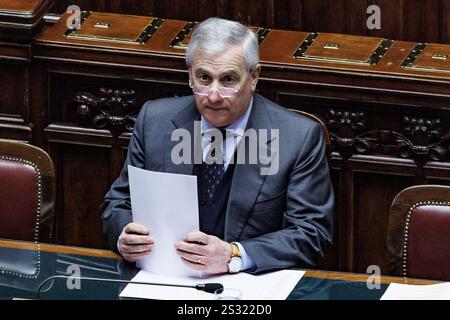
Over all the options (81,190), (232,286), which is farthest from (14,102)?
(232,286)

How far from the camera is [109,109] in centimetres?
602

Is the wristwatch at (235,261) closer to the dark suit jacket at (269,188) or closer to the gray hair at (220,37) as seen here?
the dark suit jacket at (269,188)

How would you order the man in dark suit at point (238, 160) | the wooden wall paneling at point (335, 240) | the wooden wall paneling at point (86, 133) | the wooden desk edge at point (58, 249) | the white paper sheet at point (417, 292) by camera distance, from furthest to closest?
the wooden wall paneling at point (86, 133) → the wooden wall paneling at point (335, 240) → the man in dark suit at point (238, 160) → the wooden desk edge at point (58, 249) → the white paper sheet at point (417, 292)

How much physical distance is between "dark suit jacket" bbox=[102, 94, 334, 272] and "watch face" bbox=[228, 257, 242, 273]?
79 millimetres

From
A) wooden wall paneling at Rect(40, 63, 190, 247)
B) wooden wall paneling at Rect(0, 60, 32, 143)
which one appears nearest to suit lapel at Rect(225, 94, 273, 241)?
wooden wall paneling at Rect(40, 63, 190, 247)

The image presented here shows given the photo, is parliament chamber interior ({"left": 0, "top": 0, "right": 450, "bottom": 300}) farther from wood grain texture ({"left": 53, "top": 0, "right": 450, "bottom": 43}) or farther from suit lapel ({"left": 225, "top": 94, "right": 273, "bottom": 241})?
suit lapel ({"left": 225, "top": 94, "right": 273, "bottom": 241})

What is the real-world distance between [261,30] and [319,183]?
63.0 inches

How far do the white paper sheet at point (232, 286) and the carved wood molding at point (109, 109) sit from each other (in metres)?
1.71

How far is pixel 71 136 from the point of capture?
6.05 m

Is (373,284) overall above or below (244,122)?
below

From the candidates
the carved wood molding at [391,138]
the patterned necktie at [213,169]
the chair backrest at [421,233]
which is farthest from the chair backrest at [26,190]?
the carved wood molding at [391,138]

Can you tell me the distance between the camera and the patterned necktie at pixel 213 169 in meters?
4.77

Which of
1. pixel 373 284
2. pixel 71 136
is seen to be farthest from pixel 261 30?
pixel 373 284
